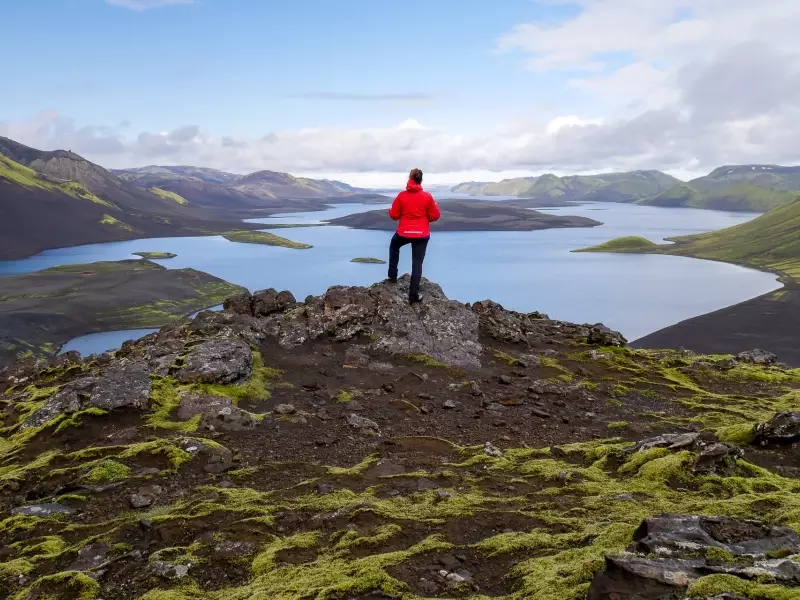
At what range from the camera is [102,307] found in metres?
150

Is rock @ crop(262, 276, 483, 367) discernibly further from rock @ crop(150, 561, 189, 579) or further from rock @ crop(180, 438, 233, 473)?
rock @ crop(150, 561, 189, 579)

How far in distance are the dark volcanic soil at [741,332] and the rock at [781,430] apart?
95.6 meters

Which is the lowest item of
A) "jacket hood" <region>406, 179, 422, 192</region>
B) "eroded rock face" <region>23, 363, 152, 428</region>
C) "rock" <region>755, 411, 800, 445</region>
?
"eroded rock face" <region>23, 363, 152, 428</region>

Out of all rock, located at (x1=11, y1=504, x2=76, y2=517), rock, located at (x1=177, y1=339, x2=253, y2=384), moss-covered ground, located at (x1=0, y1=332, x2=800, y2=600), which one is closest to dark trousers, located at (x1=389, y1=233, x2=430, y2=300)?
moss-covered ground, located at (x1=0, y1=332, x2=800, y2=600)

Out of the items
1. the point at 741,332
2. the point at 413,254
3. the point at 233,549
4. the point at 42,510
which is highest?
the point at 413,254

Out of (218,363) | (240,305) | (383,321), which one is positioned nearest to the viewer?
(218,363)

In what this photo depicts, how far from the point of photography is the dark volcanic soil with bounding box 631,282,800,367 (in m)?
106

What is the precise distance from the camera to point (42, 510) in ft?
38.7

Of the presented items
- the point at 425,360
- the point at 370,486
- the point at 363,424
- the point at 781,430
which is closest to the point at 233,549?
the point at 370,486

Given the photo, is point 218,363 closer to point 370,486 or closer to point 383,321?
point 383,321

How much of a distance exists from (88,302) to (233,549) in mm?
165038

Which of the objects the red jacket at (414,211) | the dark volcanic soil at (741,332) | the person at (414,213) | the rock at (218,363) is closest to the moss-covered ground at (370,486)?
the rock at (218,363)

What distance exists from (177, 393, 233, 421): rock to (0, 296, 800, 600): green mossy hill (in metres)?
0.07

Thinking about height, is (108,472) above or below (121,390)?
below
